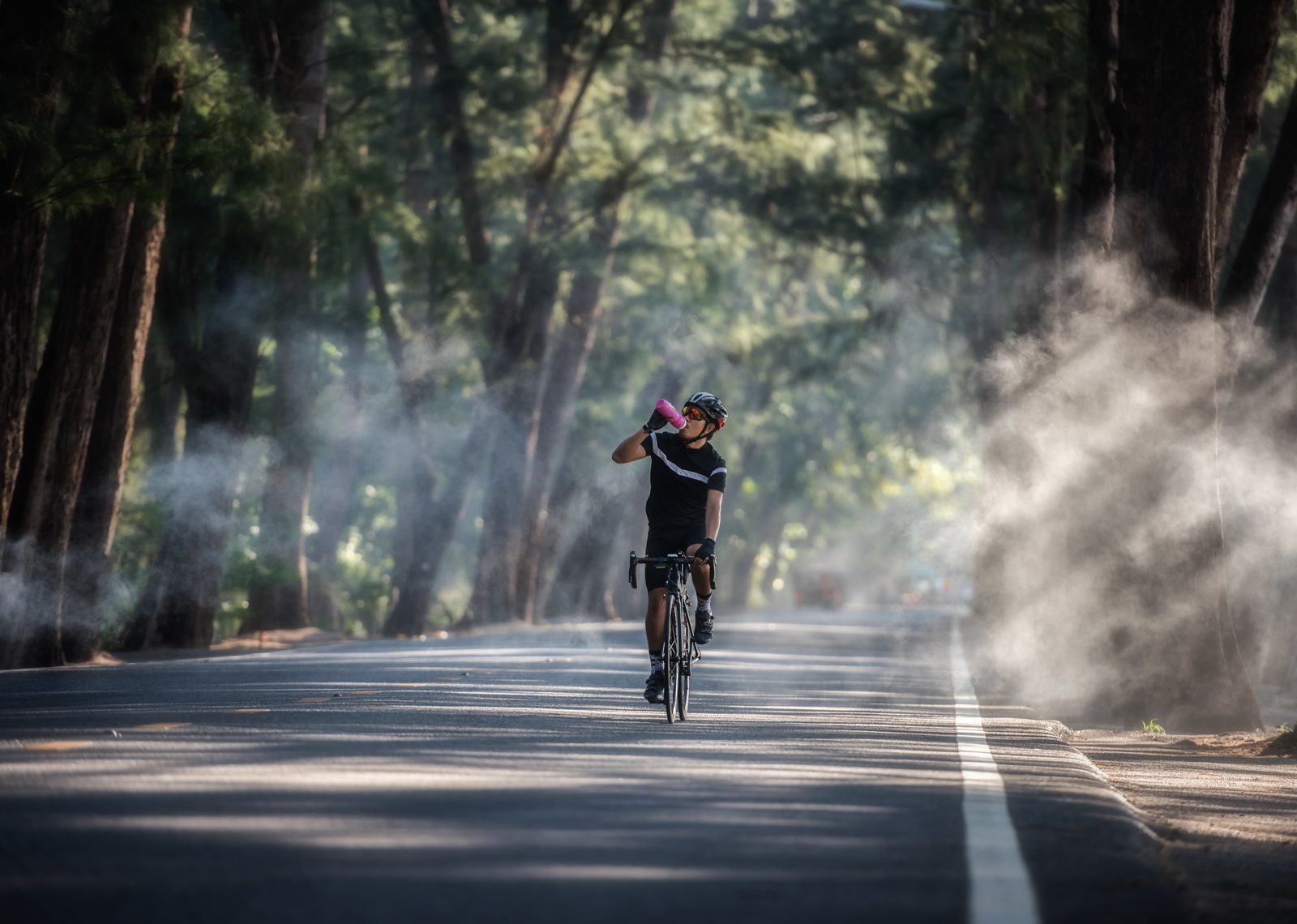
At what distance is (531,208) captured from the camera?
115 feet

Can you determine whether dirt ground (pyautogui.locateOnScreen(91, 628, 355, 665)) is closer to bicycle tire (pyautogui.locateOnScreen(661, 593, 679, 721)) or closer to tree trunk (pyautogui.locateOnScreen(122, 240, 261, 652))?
tree trunk (pyautogui.locateOnScreen(122, 240, 261, 652))

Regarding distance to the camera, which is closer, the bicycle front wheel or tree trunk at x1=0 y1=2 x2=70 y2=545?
the bicycle front wheel

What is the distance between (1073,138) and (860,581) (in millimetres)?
98577

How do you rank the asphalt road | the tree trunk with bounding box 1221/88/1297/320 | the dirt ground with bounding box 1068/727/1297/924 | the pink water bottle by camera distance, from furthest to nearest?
the tree trunk with bounding box 1221/88/1297/320, the pink water bottle, the dirt ground with bounding box 1068/727/1297/924, the asphalt road

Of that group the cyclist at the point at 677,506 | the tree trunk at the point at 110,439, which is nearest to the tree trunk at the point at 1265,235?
the cyclist at the point at 677,506

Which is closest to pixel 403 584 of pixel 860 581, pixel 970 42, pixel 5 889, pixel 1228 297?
pixel 970 42

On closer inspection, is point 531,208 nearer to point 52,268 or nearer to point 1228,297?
point 52,268

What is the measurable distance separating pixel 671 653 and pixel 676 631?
205 millimetres

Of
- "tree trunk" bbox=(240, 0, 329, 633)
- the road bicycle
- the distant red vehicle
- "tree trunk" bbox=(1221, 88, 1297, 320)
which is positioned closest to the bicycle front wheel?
the road bicycle

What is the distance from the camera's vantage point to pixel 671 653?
13031 mm

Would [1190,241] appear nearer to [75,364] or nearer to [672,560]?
[672,560]

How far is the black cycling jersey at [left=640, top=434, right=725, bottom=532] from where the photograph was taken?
13195 millimetres

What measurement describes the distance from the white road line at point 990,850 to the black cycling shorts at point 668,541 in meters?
2.18

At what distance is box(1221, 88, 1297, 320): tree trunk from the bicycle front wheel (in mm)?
8347
